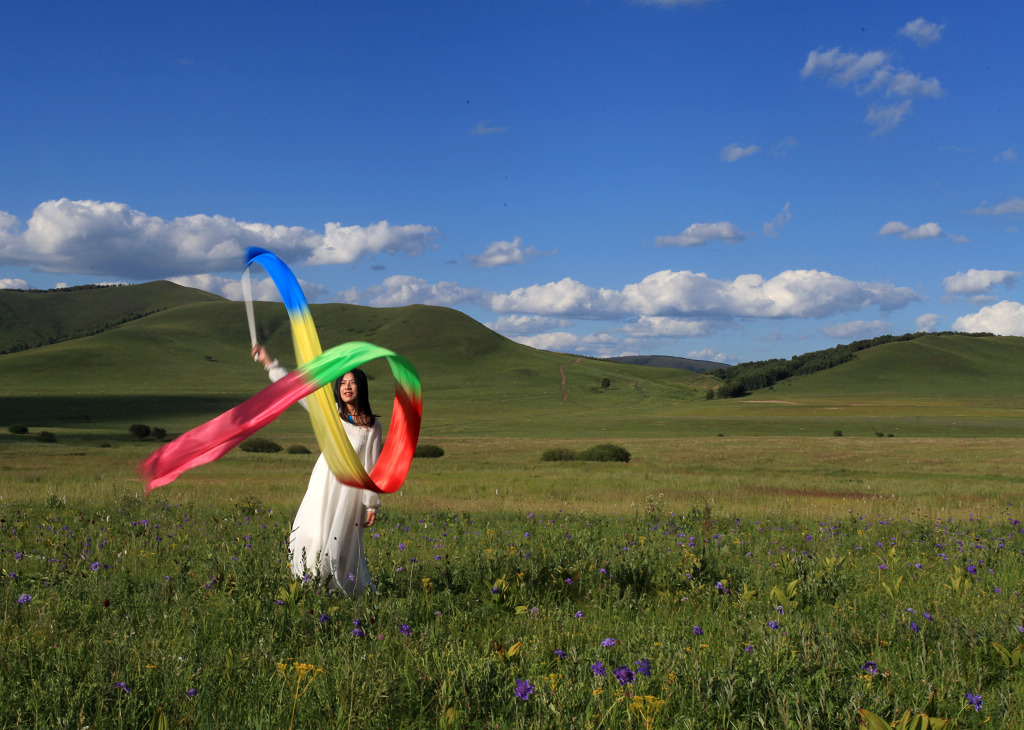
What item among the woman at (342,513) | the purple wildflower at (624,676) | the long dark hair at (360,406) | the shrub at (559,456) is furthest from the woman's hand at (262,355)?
the shrub at (559,456)

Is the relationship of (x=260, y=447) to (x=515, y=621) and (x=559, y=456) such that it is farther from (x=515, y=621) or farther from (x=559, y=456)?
(x=515, y=621)

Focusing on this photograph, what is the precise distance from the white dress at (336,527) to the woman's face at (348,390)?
24 cm

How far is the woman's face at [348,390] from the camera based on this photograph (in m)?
6.90

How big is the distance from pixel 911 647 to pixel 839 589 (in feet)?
5.18

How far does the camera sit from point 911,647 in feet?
15.4

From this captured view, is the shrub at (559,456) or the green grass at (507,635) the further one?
the shrub at (559,456)

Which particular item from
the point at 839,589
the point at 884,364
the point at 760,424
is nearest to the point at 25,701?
the point at 839,589

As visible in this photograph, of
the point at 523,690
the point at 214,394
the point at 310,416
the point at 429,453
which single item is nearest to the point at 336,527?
the point at 310,416

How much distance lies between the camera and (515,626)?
5.02 m

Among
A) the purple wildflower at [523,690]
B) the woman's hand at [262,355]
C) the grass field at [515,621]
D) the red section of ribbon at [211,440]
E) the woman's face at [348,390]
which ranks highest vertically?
the woman's hand at [262,355]

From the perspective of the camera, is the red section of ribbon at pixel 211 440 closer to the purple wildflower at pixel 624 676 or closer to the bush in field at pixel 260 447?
the purple wildflower at pixel 624 676

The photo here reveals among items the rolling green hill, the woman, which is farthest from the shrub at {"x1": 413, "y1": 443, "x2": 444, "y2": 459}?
the woman

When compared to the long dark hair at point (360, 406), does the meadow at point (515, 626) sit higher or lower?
lower

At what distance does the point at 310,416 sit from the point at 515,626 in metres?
2.28
